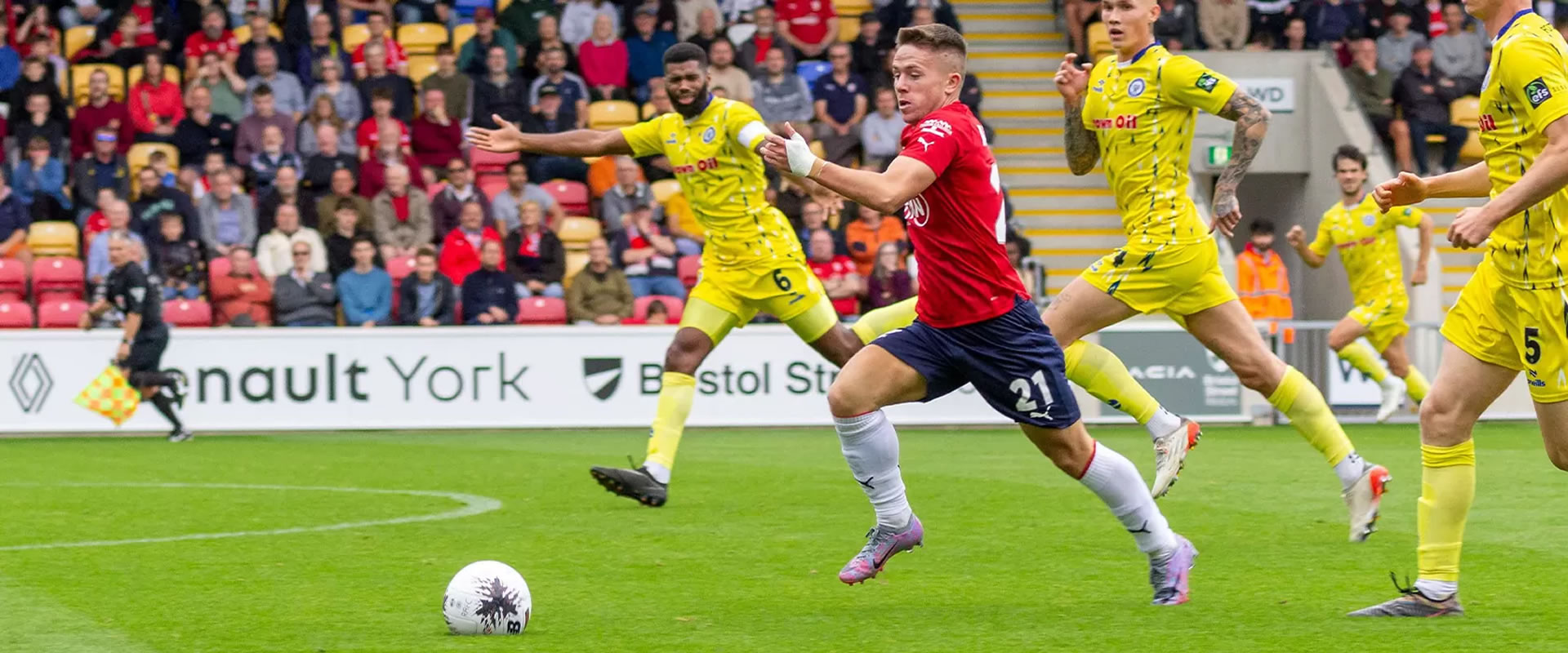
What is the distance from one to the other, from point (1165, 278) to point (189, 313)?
12397mm

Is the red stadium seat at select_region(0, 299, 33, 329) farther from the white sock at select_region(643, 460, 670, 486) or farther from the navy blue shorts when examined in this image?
the navy blue shorts

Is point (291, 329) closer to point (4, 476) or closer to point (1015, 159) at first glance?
point (4, 476)

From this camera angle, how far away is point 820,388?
1844 cm

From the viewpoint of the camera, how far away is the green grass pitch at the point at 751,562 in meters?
6.19

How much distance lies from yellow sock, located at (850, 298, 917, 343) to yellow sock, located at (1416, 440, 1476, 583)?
4583mm

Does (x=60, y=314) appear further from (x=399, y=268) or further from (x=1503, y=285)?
(x=1503, y=285)

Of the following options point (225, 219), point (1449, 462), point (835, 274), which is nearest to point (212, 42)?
point (225, 219)

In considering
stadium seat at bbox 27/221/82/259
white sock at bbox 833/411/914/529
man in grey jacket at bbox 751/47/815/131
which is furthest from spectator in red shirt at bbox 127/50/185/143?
white sock at bbox 833/411/914/529

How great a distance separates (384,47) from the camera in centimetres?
2144

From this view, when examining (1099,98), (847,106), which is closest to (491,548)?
(1099,98)

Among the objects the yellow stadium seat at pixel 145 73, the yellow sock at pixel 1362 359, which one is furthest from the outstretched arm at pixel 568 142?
the yellow stadium seat at pixel 145 73

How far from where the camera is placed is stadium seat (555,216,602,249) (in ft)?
67.8

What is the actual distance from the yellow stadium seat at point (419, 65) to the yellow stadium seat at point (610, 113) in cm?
212

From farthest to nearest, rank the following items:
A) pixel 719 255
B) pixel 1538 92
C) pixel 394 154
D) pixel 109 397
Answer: pixel 394 154, pixel 109 397, pixel 719 255, pixel 1538 92
